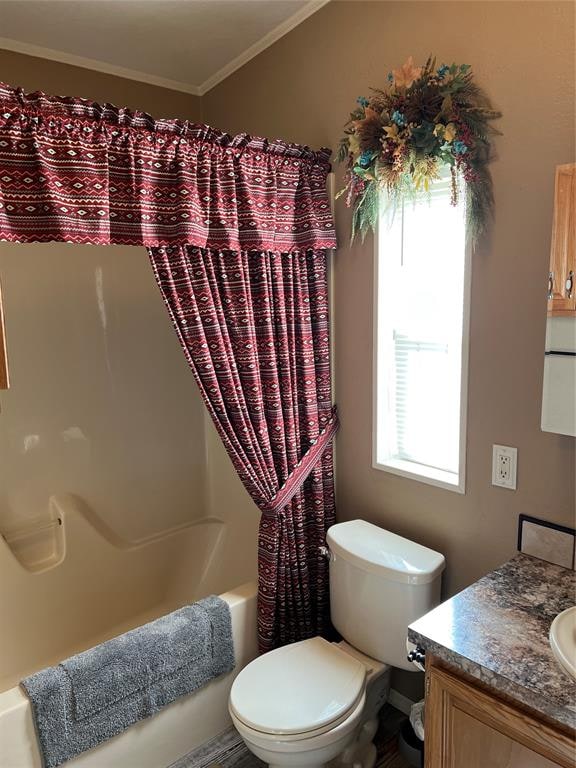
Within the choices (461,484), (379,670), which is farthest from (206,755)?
(461,484)

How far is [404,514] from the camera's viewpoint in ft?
6.64

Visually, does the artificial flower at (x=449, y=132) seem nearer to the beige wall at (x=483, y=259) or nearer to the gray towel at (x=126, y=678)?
the beige wall at (x=483, y=259)

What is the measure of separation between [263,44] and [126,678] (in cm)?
248

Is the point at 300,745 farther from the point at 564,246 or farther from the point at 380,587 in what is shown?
the point at 564,246

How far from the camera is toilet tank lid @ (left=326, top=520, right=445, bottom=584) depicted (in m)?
1.75

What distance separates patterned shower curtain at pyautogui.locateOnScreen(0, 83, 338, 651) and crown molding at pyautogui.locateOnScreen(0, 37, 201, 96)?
3.53 feet

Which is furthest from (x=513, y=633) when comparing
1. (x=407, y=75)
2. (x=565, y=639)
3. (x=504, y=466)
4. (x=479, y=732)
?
(x=407, y=75)

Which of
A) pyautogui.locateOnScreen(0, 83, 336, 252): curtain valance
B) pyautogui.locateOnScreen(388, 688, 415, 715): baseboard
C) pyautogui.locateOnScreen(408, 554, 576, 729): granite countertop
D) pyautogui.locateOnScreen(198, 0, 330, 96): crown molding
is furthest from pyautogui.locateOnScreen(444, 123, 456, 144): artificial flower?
pyautogui.locateOnScreen(388, 688, 415, 715): baseboard

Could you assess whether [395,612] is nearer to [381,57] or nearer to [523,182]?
[523,182]

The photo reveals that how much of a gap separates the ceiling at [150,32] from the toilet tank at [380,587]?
79.2 inches

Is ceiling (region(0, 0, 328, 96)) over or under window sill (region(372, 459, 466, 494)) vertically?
over

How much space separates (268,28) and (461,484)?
1948 mm

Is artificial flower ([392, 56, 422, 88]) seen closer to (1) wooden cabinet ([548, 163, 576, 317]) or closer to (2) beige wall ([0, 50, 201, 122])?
(1) wooden cabinet ([548, 163, 576, 317])

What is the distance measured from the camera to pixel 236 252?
1.87 metres
